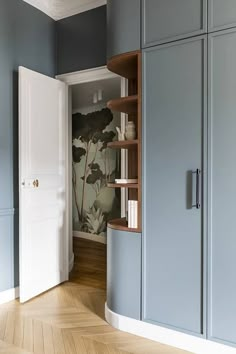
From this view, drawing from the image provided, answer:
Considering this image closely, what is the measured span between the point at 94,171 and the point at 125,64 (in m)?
3.32

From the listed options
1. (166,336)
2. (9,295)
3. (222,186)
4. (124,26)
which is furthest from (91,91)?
(166,336)

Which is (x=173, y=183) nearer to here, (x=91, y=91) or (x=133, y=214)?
(x=133, y=214)

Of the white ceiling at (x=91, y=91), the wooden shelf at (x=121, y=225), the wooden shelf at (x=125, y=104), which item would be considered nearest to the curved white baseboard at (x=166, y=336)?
the wooden shelf at (x=121, y=225)

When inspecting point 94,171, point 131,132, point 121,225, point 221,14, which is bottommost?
point 121,225

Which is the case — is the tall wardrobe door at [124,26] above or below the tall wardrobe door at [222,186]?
above

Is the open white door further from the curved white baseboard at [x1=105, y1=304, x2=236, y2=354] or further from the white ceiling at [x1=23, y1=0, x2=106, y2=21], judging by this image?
the curved white baseboard at [x1=105, y1=304, x2=236, y2=354]

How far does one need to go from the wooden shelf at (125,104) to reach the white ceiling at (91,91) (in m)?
1.42

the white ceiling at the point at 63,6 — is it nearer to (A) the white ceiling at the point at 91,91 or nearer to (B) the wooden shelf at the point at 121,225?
(A) the white ceiling at the point at 91,91

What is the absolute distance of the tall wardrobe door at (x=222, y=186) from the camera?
202 cm

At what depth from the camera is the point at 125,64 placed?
257 cm

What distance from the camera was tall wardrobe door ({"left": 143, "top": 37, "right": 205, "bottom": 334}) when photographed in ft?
7.05

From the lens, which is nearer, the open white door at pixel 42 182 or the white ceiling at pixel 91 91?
the open white door at pixel 42 182

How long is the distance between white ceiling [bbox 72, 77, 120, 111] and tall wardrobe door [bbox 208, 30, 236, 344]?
6.95 ft

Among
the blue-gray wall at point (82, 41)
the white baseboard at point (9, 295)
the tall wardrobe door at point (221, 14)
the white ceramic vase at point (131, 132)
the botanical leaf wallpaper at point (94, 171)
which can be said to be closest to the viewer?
the tall wardrobe door at point (221, 14)
